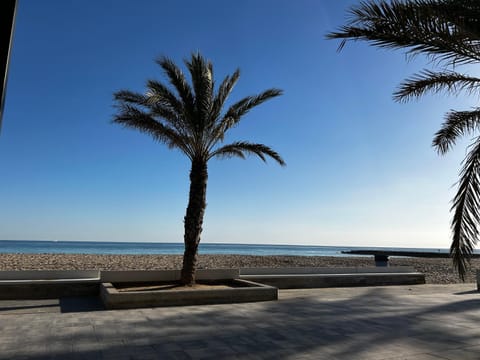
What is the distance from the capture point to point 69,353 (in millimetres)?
4770

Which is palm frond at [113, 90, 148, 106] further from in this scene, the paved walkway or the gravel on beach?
the gravel on beach

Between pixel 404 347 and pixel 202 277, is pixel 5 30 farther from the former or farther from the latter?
pixel 202 277

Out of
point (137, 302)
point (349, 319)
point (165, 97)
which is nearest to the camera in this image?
point (349, 319)

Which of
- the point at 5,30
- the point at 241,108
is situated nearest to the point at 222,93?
the point at 241,108

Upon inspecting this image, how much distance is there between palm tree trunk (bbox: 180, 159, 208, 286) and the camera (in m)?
10.2

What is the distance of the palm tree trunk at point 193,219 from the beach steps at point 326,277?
2092 mm

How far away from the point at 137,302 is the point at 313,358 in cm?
465

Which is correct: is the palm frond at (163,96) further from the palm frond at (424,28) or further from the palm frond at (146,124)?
the palm frond at (424,28)

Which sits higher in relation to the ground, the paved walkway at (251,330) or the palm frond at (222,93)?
the palm frond at (222,93)

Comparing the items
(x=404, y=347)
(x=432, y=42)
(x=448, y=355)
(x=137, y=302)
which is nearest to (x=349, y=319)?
(x=404, y=347)

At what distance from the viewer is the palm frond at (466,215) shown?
577 centimetres

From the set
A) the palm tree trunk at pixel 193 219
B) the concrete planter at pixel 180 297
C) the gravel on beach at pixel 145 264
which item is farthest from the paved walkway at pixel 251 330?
the gravel on beach at pixel 145 264

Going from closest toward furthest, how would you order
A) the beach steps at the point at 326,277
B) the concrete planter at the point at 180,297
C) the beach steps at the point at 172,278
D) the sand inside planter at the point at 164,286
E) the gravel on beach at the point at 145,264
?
the concrete planter at the point at 180,297
the beach steps at the point at 172,278
the sand inside planter at the point at 164,286
the beach steps at the point at 326,277
the gravel on beach at the point at 145,264

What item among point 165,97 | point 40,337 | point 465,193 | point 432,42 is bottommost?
point 40,337
